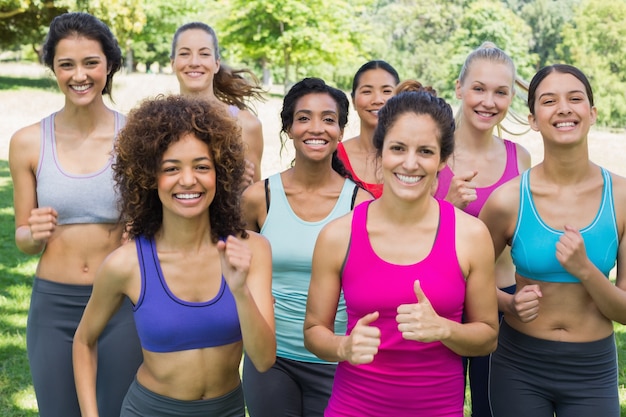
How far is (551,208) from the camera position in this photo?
Answer: 339cm

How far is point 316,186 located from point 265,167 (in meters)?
13.4

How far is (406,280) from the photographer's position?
2.84 metres

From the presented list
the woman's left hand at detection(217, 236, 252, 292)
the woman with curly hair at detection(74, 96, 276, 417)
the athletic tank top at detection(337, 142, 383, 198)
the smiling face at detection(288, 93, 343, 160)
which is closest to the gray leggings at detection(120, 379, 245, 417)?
the woman with curly hair at detection(74, 96, 276, 417)

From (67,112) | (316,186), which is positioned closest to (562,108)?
(316,186)

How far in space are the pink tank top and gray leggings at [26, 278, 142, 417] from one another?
1139 mm

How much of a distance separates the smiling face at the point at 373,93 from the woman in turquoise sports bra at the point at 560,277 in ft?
4.80

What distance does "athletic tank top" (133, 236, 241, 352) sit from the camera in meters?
2.90

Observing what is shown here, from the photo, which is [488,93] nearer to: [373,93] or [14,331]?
[373,93]

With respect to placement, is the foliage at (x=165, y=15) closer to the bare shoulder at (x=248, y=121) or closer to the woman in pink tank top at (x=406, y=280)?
the bare shoulder at (x=248, y=121)

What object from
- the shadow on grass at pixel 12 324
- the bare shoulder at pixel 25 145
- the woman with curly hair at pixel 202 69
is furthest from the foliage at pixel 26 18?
the bare shoulder at pixel 25 145

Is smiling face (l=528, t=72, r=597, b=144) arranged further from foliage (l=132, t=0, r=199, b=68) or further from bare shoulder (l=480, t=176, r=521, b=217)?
foliage (l=132, t=0, r=199, b=68)

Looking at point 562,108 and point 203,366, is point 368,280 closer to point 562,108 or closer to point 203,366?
point 203,366

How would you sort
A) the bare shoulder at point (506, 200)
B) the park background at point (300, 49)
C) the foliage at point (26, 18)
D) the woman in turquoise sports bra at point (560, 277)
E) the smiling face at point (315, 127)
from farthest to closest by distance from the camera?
the foliage at point (26, 18) → the park background at point (300, 49) → the smiling face at point (315, 127) → the bare shoulder at point (506, 200) → the woman in turquoise sports bra at point (560, 277)

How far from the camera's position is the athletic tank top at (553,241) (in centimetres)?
330
